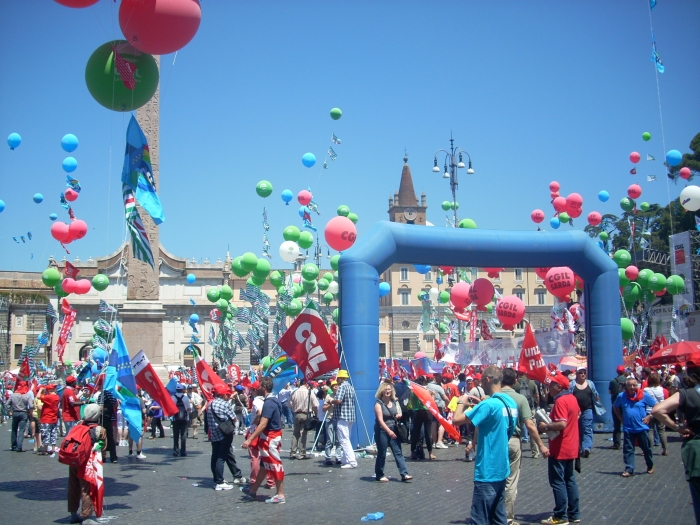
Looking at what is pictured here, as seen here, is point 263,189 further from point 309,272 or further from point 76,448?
point 76,448

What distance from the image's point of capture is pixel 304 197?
2550 centimetres

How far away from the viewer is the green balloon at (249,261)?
27.2 m

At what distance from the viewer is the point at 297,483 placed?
10383mm

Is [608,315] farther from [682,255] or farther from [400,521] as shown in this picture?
[682,255]

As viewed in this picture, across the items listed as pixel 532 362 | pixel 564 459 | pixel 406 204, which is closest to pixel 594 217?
pixel 532 362

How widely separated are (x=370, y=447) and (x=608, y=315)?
6834 millimetres

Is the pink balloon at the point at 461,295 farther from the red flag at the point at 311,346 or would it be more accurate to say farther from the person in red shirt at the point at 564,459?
the person in red shirt at the point at 564,459

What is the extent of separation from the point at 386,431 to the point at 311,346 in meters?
2.44

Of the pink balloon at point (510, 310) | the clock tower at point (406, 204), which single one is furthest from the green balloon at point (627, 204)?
the clock tower at point (406, 204)

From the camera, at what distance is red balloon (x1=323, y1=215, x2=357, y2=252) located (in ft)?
60.7

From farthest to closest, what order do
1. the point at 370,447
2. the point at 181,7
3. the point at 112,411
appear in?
the point at 370,447, the point at 112,411, the point at 181,7

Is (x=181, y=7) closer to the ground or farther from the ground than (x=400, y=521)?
farther from the ground

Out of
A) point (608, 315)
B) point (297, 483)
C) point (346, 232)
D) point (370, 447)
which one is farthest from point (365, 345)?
point (608, 315)

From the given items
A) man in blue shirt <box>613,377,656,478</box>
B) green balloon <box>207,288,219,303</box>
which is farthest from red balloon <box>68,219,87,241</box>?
man in blue shirt <box>613,377,656,478</box>
